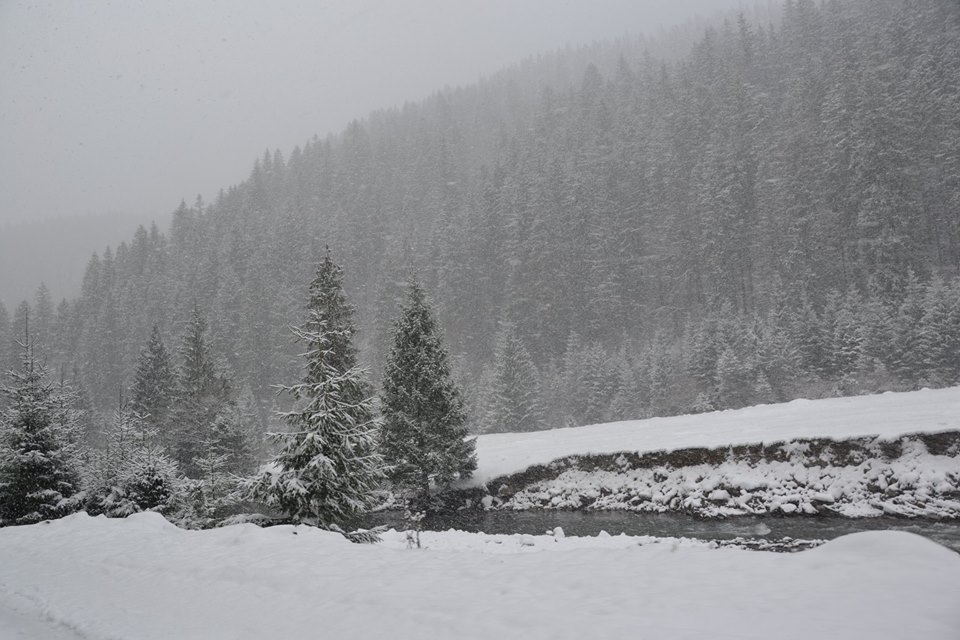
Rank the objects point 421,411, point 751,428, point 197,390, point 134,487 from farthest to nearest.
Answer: point 197,390, point 421,411, point 751,428, point 134,487

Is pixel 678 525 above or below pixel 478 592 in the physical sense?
below

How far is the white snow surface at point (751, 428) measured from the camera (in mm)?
15469

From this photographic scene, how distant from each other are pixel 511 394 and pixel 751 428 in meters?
22.6

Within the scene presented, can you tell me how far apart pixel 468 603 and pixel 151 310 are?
3887 inches

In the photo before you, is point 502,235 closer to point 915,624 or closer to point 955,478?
point 955,478

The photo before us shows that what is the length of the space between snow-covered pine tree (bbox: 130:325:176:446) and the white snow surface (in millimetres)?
28140

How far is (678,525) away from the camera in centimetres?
1600

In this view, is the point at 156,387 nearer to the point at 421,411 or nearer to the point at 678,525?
the point at 421,411

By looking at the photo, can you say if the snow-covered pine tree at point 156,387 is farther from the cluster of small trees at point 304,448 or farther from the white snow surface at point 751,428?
the white snow surface at point 751,428

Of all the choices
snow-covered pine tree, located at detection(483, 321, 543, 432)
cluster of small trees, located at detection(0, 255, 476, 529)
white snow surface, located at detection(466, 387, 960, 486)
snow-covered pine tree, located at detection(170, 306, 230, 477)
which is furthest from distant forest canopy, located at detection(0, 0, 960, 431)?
cluster of small trees, located at detection(0, 255, 476, 529)

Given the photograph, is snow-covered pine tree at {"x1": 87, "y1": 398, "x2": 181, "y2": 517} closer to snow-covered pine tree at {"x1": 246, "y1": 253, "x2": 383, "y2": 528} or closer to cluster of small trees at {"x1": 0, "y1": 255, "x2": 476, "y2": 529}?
cluster of small trees at {"x1": 0, "y1": 255, "x2": 476, "y2": 529}

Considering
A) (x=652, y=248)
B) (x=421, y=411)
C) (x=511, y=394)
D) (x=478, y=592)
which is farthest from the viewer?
(x=652, y=248)

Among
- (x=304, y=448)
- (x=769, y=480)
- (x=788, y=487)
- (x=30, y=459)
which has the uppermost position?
(x=304, y=448)

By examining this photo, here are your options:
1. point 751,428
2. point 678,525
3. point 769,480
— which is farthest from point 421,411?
point 769,480
